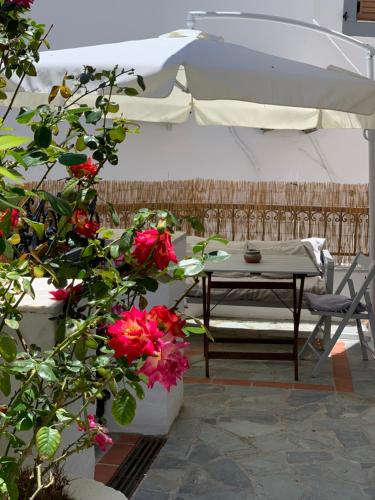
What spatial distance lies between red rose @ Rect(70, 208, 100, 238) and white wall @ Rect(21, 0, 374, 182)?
8.63 m

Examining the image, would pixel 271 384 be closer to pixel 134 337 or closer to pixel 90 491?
pixel 90 491

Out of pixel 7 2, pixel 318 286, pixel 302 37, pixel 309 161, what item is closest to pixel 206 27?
pixel 302 37

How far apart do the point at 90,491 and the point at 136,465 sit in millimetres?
2116

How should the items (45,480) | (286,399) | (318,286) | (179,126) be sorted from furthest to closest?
(179,126) < (318,286) < (286,399) < (45,480)

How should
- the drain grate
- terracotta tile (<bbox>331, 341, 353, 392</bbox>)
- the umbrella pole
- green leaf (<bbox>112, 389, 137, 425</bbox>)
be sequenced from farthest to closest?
the umbrella pole → terracotta tile (<bbox>331, 341, 353, 392</bbox>) → the drain grate → green leaf (<bbox>112, 389, 137, 425</bbox>)

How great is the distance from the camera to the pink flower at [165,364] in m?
1.91

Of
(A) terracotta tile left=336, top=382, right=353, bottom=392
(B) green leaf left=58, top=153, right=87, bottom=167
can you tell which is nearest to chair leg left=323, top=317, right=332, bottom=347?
(A) terracotta tile left=336, top=382, right=353, bottom=392

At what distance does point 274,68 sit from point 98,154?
2991 mm

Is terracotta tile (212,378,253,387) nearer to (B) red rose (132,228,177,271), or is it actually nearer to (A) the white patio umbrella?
(A) the white patio umbrella

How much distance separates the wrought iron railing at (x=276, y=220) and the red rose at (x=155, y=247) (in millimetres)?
7867

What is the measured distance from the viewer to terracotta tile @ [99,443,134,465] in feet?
14.4

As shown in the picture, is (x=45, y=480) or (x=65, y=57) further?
(x=65, y=57)

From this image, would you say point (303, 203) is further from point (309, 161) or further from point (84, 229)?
point (84, 229)

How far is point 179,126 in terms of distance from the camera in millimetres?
10867
